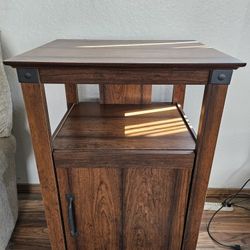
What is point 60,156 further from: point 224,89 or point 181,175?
point 224,89

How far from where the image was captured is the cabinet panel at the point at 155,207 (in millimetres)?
746

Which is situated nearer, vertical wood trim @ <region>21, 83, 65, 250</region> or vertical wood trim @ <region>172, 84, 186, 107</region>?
vertical wood trim @ <region>21, 83, 65, 250</region>

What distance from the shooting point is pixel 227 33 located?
1.00m

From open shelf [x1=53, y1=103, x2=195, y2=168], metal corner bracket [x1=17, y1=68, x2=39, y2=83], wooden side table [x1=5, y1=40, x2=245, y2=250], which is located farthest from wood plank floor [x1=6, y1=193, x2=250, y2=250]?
metal corner bracket [x1=17, y1=68, x2=39, y2=83]

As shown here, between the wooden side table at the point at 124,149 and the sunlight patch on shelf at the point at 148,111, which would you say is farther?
the sunlight patch on shelf at the point at 148,111

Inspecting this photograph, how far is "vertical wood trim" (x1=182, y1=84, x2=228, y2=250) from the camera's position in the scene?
2.01ft

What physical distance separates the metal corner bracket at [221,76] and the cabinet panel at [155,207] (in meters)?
0.28

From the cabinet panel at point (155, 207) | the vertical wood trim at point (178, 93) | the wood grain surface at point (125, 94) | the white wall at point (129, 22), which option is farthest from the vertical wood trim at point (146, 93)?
the cabinet panel at point (155, 207)

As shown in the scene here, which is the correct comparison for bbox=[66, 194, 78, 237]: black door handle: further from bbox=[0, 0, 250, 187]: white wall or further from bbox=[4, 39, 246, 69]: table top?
bbox=[0, 0, 250, 187]: white wall

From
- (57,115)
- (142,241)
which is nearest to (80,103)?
(57,115)

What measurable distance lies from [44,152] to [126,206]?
325mm

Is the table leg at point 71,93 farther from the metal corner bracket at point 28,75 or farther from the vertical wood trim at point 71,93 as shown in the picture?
the metal corner bracket at point 28,75

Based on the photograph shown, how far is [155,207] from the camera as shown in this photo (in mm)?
803

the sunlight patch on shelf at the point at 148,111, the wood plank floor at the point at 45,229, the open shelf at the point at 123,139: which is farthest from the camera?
the wood plank floor at the point at 45,229
